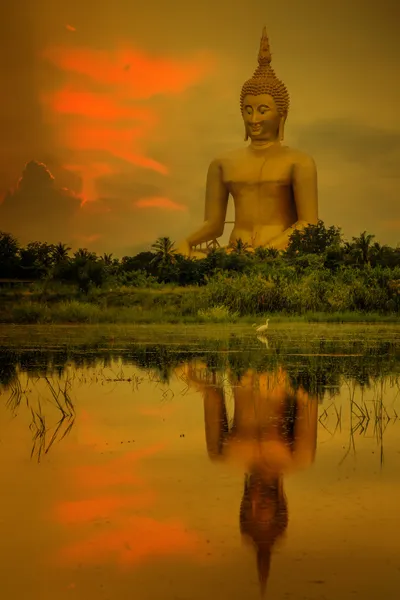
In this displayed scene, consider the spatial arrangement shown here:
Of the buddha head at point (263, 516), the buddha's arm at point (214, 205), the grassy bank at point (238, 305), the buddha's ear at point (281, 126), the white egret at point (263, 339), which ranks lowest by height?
the buddha head at point (263, 516)

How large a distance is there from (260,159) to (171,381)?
24.5 metres

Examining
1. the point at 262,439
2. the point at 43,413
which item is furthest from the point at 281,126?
the point at 262,439

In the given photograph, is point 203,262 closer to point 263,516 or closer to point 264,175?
point 264,175

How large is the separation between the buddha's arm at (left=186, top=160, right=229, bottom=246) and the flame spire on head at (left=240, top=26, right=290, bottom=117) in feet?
7.16

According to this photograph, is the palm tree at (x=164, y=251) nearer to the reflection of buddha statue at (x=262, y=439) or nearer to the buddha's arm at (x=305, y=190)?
the buddha's arm at (x=305, y=190)

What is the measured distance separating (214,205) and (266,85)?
4.00 meters

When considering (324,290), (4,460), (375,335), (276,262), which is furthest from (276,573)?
(276,262)

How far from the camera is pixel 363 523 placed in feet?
12.3

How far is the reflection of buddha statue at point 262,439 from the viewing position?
372 centimetres

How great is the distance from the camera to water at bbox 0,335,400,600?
10.3 feet

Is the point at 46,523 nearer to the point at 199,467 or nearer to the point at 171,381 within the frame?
the point at 199,467

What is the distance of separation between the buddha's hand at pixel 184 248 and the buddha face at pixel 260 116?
3654 millimetres

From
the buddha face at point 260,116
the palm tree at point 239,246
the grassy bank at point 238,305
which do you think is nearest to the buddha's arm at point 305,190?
the buddha face at point 260,116

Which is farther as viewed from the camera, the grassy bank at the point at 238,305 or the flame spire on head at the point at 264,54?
the flame spire on head at the point at 264,54
